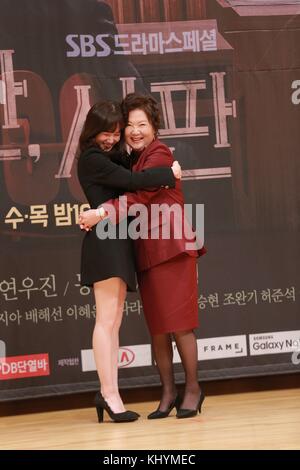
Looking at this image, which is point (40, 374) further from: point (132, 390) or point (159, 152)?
point (159, 152)

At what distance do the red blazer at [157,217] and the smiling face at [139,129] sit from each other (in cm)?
5

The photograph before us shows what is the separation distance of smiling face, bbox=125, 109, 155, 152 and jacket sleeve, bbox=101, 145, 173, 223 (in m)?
0.10

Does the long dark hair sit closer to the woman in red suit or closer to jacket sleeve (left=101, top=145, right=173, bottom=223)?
the woman in red suit

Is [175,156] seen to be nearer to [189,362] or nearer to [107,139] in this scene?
[107,139]

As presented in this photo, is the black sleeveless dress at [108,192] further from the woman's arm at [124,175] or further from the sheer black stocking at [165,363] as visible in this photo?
the sheer black stocking at [165,363]

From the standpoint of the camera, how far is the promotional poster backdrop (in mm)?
4711

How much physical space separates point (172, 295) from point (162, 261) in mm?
164

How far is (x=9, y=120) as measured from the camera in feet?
15.4

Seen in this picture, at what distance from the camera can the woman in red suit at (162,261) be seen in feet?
13.5

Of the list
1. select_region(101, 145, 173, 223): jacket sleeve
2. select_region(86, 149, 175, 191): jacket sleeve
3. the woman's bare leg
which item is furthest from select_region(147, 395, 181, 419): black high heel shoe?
select_region(86, 149, 175, 191): jacket sleeve

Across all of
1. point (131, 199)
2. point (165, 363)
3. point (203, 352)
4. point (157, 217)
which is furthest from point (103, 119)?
point (203, 352)

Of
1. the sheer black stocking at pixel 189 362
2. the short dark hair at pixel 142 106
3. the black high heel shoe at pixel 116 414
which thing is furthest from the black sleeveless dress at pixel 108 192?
the black high heel shoe at pixel 116 414

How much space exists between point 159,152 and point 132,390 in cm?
157

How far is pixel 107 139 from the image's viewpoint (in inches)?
164
